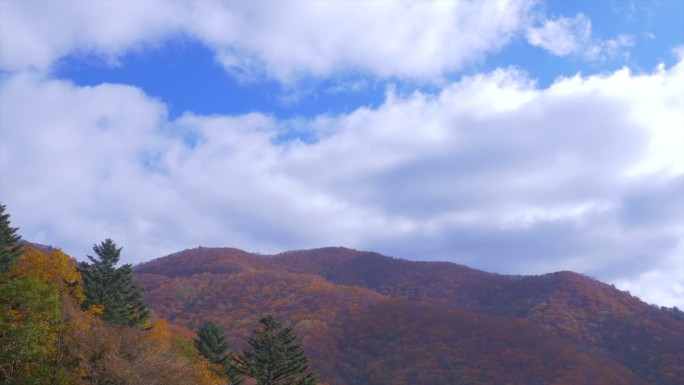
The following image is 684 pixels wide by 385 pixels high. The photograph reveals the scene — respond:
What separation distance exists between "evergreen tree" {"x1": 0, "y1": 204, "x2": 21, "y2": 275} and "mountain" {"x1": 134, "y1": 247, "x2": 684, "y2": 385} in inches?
2973

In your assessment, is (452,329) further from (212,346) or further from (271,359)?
(271,359)

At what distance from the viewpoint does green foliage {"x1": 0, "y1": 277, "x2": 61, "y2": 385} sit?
3528 centimetres

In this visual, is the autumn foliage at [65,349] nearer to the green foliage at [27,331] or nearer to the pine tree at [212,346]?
the green foliage at [27,331]

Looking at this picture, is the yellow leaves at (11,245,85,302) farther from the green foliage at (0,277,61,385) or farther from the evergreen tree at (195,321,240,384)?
the green foliage at (0,277,61,385)

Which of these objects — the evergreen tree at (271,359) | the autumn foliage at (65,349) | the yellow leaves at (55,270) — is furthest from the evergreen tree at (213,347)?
the yellow leaves at (55,270)

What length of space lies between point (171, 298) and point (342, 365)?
178 ft

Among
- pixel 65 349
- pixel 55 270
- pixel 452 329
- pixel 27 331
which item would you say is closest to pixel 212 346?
pixel 55 270

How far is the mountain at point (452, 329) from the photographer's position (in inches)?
4904

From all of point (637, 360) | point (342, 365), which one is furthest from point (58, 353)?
point (637, 360)

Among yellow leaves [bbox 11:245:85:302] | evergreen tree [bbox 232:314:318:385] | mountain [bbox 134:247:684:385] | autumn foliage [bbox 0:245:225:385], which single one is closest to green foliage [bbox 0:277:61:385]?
autumn foliage [bbox 0:245:225:385]

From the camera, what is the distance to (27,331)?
1388 inches

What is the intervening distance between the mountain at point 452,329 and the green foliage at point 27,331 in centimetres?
8591

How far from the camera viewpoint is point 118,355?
132 ft

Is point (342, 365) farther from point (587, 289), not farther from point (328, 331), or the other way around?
point (587, 289)
